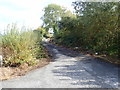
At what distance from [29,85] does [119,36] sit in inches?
276

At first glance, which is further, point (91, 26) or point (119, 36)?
point (91, 26)

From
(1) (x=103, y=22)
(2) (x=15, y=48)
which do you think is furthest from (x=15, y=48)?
(1) (x=103, y=22)

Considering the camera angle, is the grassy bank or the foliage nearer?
the grassy bank

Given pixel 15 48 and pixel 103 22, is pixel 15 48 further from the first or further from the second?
pixel 103 22

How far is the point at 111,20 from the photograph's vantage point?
435 inches

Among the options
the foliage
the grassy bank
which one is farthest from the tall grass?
the foliage

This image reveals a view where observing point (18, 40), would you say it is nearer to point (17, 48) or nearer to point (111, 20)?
point (17, 48)

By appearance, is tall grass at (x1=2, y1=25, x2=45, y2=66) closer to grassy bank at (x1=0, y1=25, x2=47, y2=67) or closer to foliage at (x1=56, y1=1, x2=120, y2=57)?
grassy bank at (x1=0, y1=25, x2=47, y2=67)

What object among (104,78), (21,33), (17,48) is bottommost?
(104,78)

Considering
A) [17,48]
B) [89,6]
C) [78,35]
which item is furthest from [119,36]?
[78,35]

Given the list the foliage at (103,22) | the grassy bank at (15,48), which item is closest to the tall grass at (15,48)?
the grassy bank at (15,48)

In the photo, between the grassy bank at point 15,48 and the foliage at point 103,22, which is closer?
the grassy bank at point 15,48

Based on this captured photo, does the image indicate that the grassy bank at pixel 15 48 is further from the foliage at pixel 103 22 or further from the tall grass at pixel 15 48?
the foliage at pixel 103 22

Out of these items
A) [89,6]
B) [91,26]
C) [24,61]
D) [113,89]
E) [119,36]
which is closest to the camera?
[113,89]
